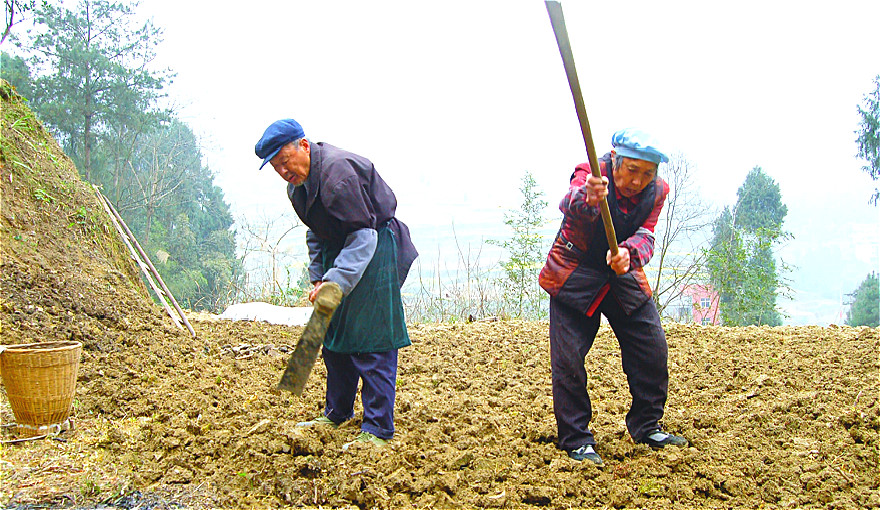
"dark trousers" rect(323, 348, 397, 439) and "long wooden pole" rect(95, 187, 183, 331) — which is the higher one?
"long wooden pole" rect(95, 187, 183, 331)

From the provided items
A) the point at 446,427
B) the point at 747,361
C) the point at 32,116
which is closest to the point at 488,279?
the point at 747,361

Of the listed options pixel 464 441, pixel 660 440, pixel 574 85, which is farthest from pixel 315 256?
pixel 660 440

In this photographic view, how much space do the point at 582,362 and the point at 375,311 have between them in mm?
976

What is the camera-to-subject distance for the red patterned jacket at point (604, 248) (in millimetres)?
3004

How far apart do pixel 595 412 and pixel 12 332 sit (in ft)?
12.9

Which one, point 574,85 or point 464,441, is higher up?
point 574,85

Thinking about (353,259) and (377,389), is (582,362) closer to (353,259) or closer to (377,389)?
(377,389)

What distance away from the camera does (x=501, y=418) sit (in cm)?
367

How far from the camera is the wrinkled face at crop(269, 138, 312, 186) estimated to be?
297 centimetres

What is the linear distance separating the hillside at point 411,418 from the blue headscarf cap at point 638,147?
129cm

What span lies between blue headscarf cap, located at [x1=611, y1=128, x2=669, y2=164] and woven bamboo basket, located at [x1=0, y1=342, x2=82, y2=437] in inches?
117

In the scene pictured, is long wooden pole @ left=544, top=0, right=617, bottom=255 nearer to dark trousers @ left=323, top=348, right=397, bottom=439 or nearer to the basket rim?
dark trousers @ left=323, top=348, right=397, bottom=439

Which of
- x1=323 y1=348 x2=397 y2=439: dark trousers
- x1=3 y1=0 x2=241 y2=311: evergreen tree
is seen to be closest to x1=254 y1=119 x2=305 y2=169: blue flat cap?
x1=323 y1=348 x2=397 y2=439: dark trousers

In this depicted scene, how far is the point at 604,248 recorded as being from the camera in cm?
306
